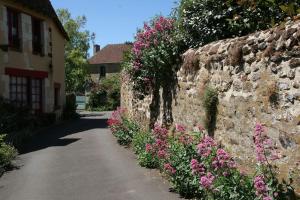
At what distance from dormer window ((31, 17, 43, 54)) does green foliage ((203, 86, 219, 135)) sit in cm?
1648

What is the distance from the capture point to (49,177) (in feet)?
32.4

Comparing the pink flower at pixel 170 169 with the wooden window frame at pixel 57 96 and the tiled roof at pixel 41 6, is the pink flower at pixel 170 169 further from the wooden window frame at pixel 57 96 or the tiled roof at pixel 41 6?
the wooden window frame at pixel 57 96

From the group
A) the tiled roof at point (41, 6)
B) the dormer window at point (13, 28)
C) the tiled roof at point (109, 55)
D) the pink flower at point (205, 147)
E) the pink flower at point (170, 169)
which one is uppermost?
the tiled roof at point (109, 55)

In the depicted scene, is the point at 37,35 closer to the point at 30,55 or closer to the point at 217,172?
the point at 30,55

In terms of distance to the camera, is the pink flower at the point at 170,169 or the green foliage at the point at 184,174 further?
the pink flower at the point at 170,169

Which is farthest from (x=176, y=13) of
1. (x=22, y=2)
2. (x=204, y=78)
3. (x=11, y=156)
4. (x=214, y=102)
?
(x=22, y=2)

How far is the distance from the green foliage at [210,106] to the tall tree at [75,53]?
1534 inches

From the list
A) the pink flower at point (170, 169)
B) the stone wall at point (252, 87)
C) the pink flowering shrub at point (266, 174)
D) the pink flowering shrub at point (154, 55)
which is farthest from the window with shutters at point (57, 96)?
the pink flowering shrub at point (266, 174)

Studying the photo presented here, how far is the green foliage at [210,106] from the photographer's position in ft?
27.1

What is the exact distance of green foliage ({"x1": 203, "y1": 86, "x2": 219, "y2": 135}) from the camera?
826 centimetres

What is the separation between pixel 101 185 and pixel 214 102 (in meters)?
2.62

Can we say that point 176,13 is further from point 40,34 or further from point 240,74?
point 40,34

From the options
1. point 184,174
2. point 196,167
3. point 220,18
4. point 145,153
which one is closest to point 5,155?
point 145,153

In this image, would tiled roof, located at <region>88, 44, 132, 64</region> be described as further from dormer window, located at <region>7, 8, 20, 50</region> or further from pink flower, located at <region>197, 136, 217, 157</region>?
pink flower, located at <region>197, 136, 217, 157</region>
